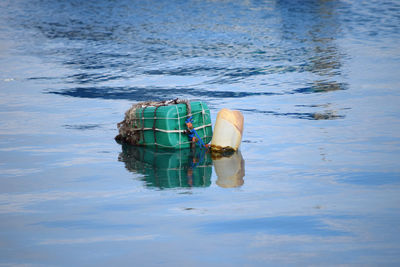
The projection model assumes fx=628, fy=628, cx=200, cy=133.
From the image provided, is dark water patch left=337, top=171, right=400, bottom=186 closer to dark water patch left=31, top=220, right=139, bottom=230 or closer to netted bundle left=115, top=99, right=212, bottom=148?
netted bundle left=115, top=99, right=212, bottom=148

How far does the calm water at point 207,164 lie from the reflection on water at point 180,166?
0.05 meters

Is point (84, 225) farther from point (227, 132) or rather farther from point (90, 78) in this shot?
point (90, 78)

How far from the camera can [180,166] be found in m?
10.4

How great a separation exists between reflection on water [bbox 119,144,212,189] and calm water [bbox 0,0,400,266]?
0.11 feet

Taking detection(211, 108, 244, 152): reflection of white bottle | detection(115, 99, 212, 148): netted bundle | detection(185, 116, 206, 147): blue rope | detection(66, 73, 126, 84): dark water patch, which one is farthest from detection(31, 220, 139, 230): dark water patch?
detection(66, 73, 126, 84): dark water patch

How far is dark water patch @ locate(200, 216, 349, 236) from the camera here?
708 cm

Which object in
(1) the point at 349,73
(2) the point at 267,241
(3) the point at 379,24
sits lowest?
(2) the point at 267,241

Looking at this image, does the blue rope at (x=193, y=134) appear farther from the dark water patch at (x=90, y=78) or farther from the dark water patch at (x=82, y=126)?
the dark water patch at (x=90, y=78)

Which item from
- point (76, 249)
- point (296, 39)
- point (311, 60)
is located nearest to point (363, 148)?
point (76, 249)

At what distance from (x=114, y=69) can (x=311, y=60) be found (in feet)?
24.0

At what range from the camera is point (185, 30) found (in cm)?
3553

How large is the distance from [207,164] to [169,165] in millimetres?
631

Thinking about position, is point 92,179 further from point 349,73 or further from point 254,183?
point 349,73

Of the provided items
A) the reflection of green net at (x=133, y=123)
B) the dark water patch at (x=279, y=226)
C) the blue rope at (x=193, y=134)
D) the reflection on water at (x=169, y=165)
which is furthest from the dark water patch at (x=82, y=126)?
the dark water patch at (x=279, y=226)
